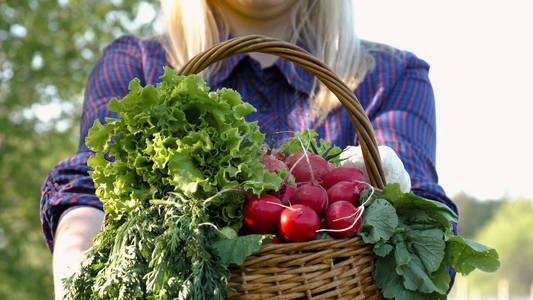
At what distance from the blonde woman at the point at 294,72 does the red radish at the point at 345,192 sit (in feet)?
2.25

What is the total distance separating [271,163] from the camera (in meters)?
1.39

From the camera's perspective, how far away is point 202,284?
116 centimetres

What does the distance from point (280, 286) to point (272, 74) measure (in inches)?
48.5

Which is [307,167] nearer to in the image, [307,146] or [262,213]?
[307,146]

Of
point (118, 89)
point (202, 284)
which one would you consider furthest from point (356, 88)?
point (202, 284)

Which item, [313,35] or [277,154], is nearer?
[277,154]

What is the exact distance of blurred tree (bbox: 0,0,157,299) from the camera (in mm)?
6578

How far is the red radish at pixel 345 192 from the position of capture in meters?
1.37

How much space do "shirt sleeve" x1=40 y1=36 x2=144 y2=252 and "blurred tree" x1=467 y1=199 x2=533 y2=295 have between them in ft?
151

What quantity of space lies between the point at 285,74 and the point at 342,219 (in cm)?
107

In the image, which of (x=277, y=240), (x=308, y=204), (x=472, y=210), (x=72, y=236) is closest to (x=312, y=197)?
(x=308, y=204)

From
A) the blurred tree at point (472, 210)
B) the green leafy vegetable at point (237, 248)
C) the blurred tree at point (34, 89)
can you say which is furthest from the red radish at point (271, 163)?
the blurred tree at point (472, 210)

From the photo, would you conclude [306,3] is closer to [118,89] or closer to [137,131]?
[118,89]

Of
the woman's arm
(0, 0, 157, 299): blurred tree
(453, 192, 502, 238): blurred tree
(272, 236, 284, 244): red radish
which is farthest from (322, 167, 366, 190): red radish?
(453, 192, 502, 238): blurred tree
